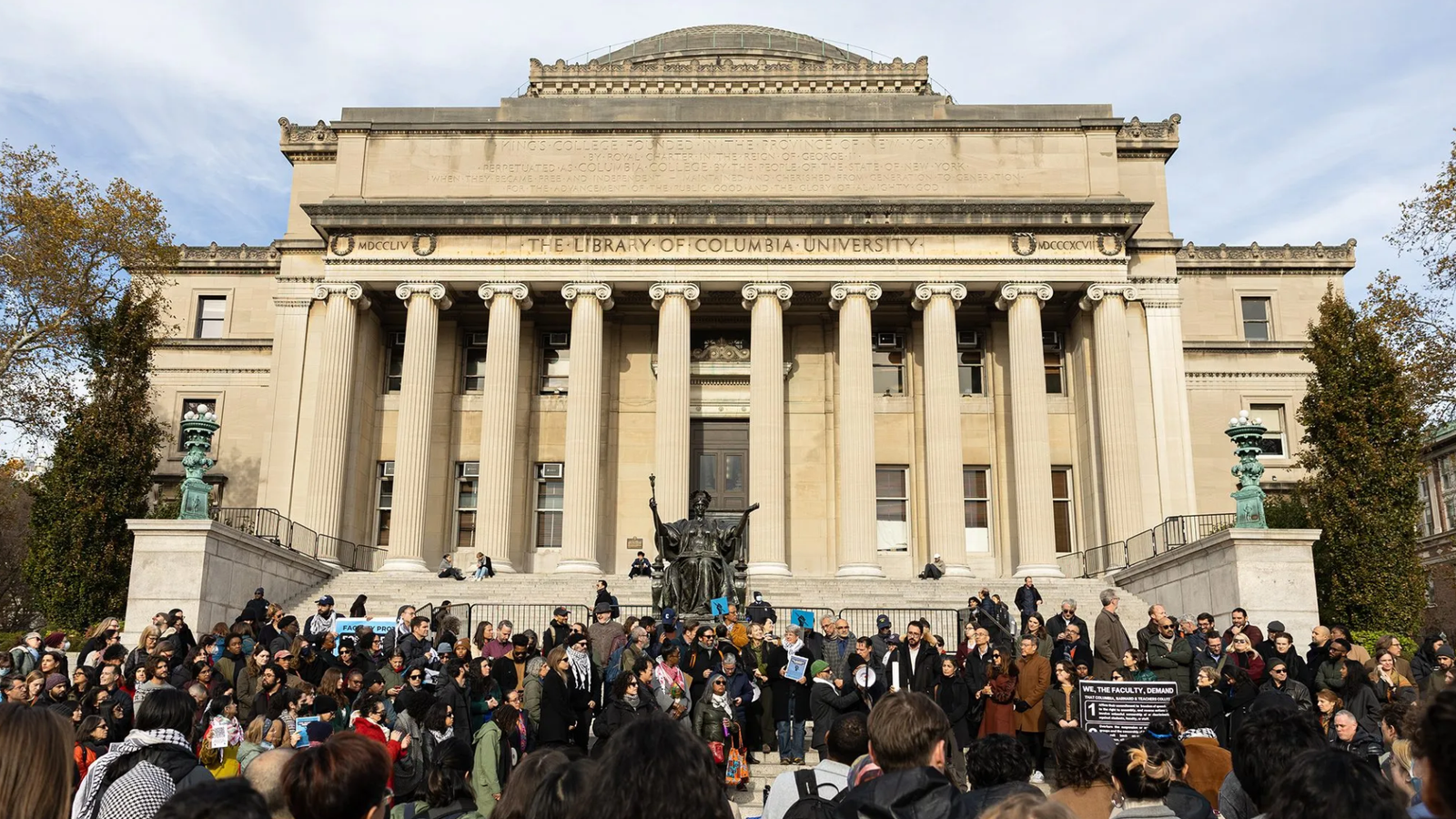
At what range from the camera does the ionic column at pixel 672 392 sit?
112ft

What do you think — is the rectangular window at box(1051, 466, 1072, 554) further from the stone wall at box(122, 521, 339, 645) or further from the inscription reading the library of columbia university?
the stone wall at box(122, 521, 339, 645)

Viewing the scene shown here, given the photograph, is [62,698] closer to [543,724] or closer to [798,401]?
[543,724]

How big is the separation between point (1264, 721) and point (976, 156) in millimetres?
33801

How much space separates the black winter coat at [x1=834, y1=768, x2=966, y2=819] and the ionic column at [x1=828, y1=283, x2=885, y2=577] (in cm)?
2821

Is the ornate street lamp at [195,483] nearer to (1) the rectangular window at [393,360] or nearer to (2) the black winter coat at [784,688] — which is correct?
(2) the black winter coat at [784,688]

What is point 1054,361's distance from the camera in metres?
38.8

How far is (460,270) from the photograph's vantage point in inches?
1416

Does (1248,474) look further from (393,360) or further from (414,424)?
(393,360)

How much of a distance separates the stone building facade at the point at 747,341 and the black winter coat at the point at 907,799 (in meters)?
28.3

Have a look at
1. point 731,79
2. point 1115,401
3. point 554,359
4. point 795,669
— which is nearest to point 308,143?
point 554,359

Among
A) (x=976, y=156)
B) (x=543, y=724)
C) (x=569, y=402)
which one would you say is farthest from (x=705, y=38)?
(x=543, y=724)

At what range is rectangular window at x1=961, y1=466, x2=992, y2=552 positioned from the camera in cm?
3706

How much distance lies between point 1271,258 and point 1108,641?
103 feet

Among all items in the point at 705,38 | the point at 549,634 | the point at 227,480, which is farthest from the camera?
the point at 705,38
